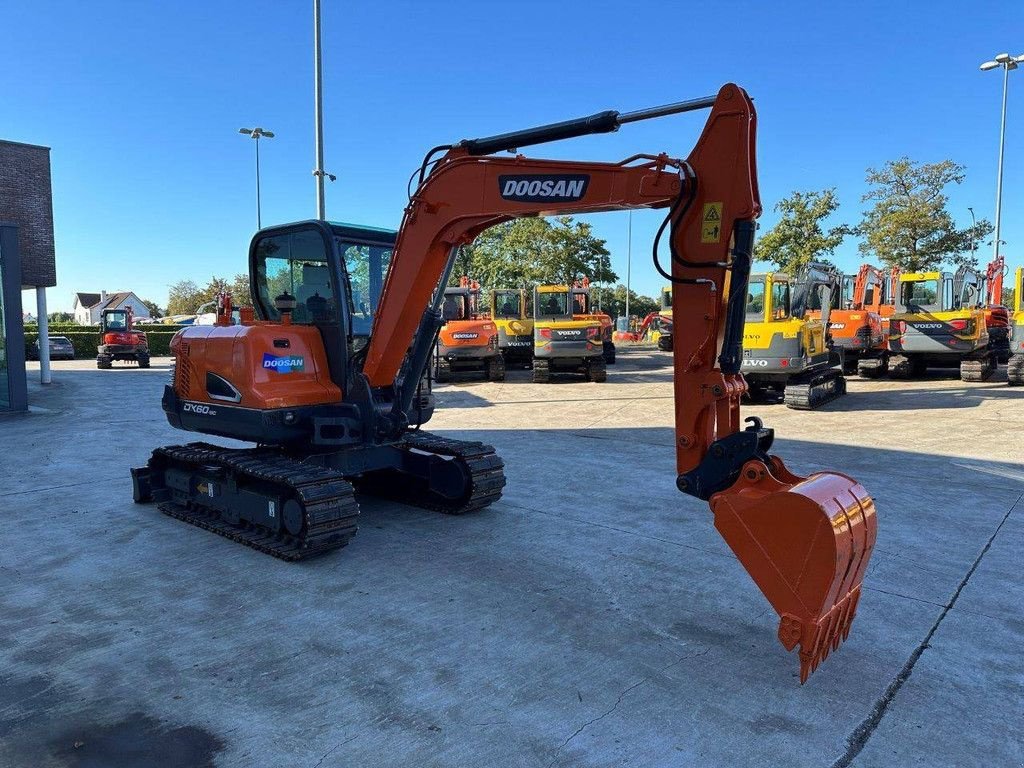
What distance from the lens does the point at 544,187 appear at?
462 centimetres

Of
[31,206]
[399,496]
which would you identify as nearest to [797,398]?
[399,496]

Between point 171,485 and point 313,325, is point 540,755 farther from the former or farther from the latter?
point 171,485

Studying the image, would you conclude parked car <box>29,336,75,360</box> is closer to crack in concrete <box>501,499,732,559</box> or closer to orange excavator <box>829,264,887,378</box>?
orange excavator <box>829,264,887,378</box>

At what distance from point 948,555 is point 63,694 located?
19.2ft

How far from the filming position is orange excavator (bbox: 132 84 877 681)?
364cm

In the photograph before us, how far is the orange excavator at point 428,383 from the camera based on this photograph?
3.64 m

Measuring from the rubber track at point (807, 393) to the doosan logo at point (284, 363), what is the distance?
10.5m

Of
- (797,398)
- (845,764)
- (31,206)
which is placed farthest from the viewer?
(31,206)

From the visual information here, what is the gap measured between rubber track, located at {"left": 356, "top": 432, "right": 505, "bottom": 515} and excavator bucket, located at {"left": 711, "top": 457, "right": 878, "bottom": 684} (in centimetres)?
292

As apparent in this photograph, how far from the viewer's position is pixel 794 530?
137 inches

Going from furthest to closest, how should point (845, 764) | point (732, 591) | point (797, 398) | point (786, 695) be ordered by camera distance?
point (797, 398)
point (732, 591)
point (786, 695)
point (845, 764)

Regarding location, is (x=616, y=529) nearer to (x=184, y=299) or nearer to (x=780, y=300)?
(x=780, y=300)

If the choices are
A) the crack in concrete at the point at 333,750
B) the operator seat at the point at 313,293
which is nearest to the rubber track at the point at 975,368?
the operator seat at the point at 313,293

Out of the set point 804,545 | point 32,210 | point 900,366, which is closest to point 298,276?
point 804,545
